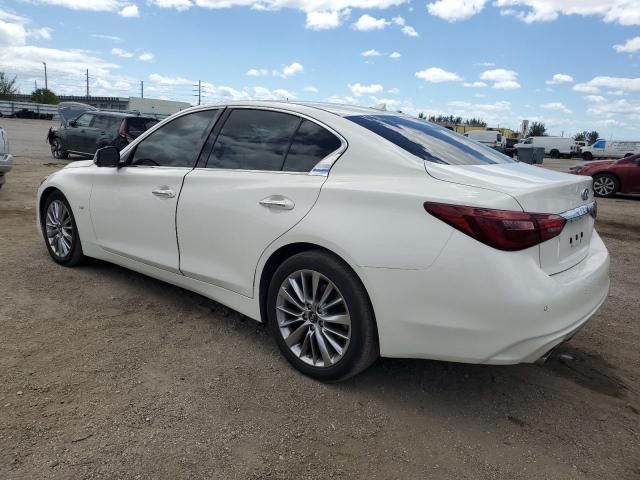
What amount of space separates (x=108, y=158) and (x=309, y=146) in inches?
76.5

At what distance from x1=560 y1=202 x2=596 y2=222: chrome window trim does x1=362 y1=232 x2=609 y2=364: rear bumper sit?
0.31 m

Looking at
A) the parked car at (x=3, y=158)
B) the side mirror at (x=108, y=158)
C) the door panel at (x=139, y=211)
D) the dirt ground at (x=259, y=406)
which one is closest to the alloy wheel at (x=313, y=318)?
the dirt ground at (x=259, y=406)

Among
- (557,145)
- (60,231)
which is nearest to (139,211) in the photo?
(60,231)

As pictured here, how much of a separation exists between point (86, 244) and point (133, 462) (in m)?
2.80

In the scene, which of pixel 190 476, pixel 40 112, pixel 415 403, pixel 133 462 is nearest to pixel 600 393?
pixel 415 403

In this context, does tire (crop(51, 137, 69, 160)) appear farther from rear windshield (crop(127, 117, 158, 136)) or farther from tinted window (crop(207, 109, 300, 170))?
tinted window (crop(207, 109, 300, 170))

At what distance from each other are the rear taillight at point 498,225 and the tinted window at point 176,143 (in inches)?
79.8

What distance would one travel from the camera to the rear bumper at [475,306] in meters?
2.43

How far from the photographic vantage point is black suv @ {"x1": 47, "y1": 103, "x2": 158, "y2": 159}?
48.9 feet

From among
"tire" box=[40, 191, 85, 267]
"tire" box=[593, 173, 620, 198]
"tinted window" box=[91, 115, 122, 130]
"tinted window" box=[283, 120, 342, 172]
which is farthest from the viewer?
"tinted window" box=[91, 115, 122, 130]

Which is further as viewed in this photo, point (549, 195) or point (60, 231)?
point (60, 231)

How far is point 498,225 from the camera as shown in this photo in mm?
2443

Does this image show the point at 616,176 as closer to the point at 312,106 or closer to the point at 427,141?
the point at 427,141

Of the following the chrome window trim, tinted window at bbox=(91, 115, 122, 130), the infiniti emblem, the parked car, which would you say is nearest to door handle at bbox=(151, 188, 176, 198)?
the chrome window trim
